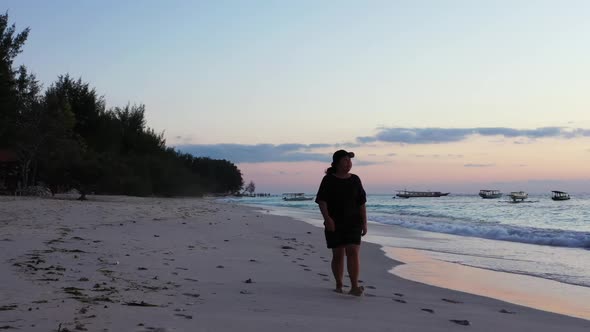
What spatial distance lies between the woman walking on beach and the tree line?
28.4 metres

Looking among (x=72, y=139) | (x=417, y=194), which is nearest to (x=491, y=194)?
(x=417, y=194)

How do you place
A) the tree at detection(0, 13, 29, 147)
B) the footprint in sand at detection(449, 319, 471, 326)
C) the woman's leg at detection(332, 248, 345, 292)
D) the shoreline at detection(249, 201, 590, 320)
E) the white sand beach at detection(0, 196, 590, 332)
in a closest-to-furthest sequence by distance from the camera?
the white sand beach at detection(0, 196, 590, 332) < the footprint in sand at detection(449, 319, 471, 326) < the woman's leg at detection(332, 248, 345, 292) < the shoreline at detection(249, 201, 590, 320) < the tree at detection(0, 13, 29, 147)

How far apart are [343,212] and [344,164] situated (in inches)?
22.7

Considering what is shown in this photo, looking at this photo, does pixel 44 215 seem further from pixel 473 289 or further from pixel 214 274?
pixel 473 289

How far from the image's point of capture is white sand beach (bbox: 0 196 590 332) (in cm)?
426

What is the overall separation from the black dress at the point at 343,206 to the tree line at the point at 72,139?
28439 millimetres

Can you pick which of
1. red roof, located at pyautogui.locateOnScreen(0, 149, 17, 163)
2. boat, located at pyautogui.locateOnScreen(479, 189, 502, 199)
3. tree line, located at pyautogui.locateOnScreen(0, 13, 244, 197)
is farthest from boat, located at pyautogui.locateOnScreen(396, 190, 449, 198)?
red roof, located at pyautogui.locateOnScreen(0, 149, 17, 163)

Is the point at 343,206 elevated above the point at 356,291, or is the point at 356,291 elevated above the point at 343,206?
the point at 343,206

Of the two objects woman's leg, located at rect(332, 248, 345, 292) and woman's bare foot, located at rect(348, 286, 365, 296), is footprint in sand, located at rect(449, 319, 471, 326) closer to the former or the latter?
woman's bare foot, located at rect(348, 286, 365, 296)

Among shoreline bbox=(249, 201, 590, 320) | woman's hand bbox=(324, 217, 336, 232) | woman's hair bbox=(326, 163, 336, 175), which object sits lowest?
shoreline bbox=(249, 201, 590, 320)

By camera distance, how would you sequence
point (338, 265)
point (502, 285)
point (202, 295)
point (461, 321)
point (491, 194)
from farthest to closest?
point (491, 194), point (502, 285), point (338, 265), point (202, 295), point (461, 321)

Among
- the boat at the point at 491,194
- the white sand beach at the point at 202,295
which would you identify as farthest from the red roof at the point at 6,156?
the boat at the point at 491,194

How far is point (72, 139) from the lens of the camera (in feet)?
113

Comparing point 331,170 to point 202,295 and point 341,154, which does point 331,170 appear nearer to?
point 341,154
